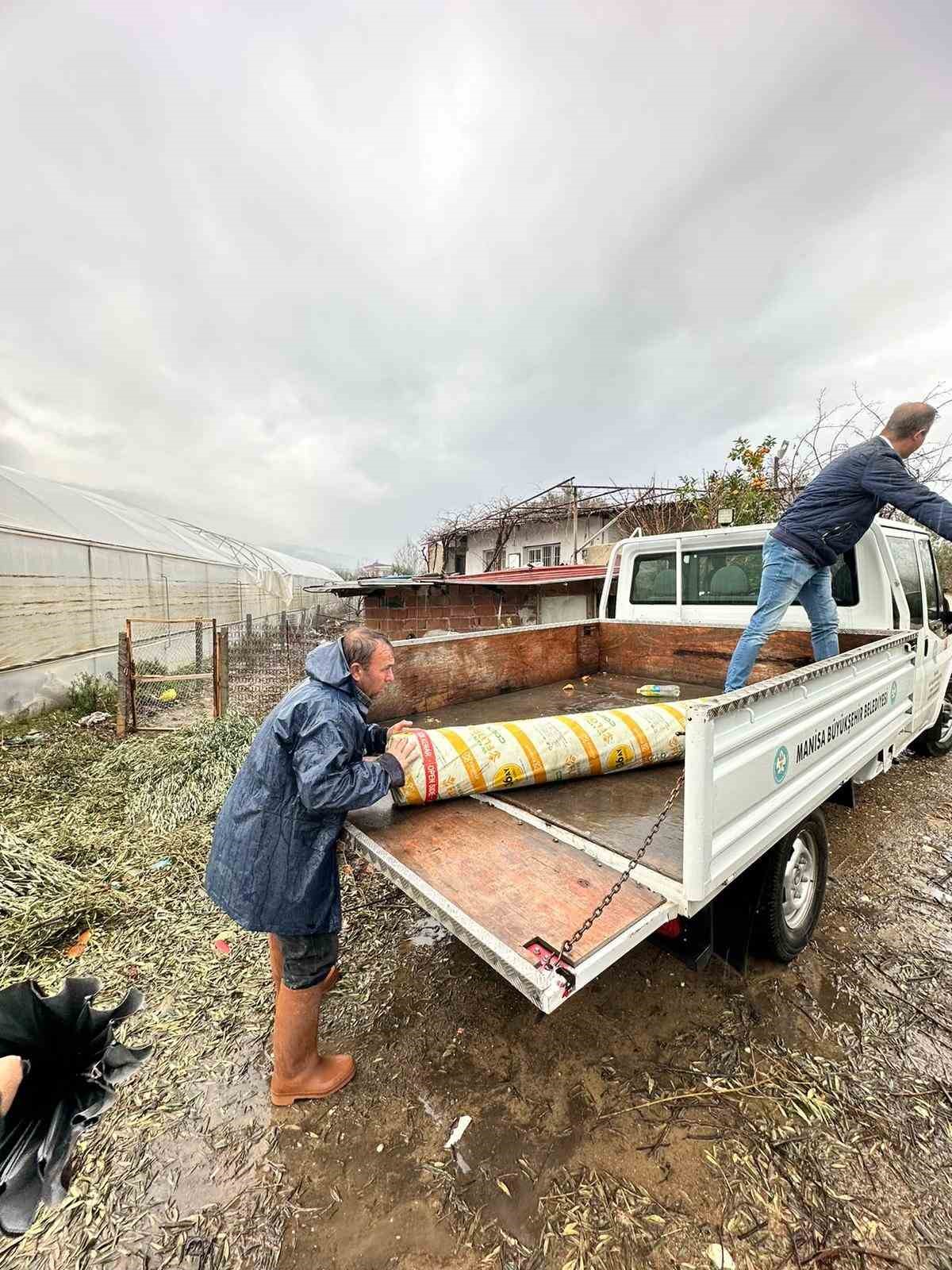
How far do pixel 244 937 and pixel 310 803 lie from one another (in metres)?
1.81

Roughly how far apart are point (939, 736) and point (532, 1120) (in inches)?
218

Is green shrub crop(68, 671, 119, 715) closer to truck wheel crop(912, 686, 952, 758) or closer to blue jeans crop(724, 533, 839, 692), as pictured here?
blue jeans crop(724, 533, 839, 692)

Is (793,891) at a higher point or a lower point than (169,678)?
lower

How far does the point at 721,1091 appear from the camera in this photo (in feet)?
6.11

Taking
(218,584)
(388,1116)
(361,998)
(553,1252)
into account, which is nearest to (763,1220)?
(553,1252)

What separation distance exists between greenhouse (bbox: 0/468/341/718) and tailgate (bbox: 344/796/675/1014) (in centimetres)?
754

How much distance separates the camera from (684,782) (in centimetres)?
167

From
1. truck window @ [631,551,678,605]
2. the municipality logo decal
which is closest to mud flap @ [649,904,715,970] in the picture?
the municipality logo decal

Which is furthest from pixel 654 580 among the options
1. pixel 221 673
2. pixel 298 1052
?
pixel 221 673

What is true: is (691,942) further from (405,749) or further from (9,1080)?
(9,1080)

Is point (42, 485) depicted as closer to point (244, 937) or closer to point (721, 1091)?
point (244, 937)

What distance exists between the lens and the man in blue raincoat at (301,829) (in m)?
1.68

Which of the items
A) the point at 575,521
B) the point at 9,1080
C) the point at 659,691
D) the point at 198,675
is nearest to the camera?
the point at 9,1080

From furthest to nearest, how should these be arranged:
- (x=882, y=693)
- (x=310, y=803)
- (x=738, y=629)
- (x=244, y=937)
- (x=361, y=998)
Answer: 1. (x=738, y=629)
2. (x=882, y=693)
3. (x=244, y=937)
4. (x=361, y=998)
5. (x=310, y=803)
